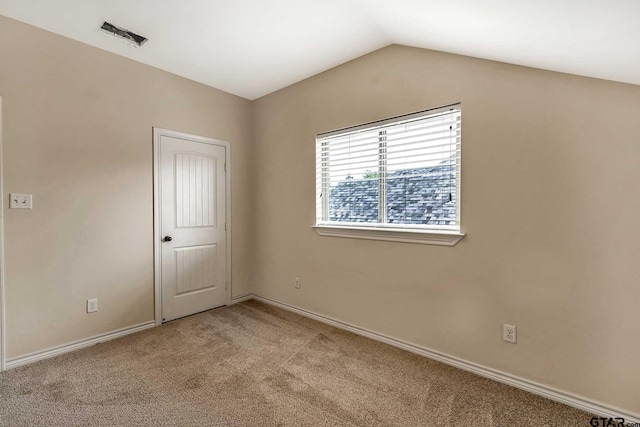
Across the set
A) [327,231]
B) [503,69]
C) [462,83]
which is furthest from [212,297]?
[503,69]

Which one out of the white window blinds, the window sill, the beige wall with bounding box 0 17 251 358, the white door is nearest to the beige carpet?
the beige wall with bounding box 0 17 251 358

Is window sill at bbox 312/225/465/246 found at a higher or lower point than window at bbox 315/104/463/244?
lower

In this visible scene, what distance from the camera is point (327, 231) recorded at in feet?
10.0

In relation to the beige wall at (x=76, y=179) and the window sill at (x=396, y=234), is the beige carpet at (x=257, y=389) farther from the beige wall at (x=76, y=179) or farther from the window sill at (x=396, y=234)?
the window sill at (x=396, y=234)

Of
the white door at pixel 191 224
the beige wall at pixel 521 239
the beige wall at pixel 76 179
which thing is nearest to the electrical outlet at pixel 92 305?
the beige wall at pixel 76 179

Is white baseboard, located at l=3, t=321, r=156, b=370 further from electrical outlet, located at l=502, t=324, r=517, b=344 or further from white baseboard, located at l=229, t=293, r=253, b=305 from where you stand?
electrical outlet, located at l=502, t=324, r=517, b=344

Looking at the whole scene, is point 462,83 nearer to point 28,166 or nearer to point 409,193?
point 409,193

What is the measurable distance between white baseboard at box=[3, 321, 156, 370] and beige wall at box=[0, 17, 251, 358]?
0.16 feet

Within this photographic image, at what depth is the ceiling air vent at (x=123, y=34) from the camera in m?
2.29

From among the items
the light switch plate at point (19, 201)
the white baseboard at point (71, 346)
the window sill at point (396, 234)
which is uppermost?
the light switch plate at point (19, 201)

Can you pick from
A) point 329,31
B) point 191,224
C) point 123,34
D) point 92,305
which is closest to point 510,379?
point 329,31

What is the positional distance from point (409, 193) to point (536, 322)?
1.29 metres

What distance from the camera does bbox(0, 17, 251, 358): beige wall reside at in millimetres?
2232

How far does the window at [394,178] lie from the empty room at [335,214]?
0.02m
